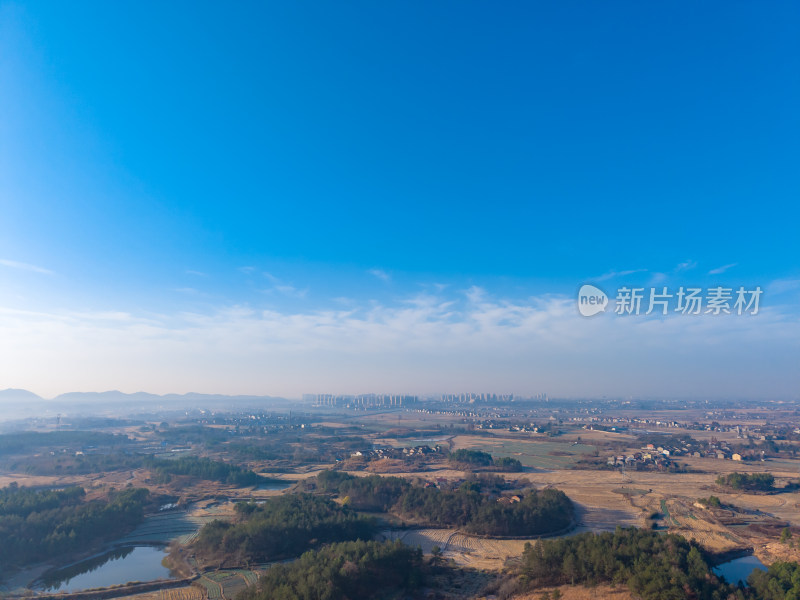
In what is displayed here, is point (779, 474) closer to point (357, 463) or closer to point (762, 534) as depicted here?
point (762, 534)

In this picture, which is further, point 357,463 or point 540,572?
point 357,463

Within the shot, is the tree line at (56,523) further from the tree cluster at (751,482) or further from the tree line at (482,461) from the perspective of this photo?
the tree cluster at (751,482)

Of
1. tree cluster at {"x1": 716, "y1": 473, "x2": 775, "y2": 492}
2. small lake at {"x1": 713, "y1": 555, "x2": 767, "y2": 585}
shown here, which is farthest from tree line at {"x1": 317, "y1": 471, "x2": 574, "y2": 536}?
tree cluster at {"x1": 716, "y1": 473, "x2": 775, "y2": 492}

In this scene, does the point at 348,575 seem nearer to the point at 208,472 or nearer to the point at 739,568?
the point at 739,568

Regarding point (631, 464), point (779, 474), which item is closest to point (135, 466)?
point (631, 464)

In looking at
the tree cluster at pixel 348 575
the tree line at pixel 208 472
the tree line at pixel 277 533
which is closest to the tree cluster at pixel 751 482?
the tree line at pixel 277 533

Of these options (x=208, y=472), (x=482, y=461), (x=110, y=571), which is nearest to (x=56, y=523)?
(x=110, y=571)

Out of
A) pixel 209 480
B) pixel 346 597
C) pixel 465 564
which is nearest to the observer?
pixel 346 597
